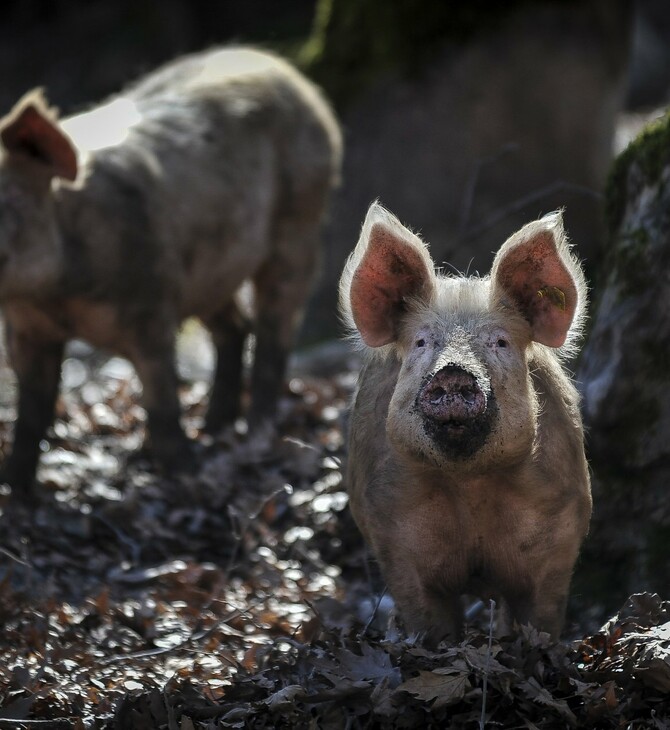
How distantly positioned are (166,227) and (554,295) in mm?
4142

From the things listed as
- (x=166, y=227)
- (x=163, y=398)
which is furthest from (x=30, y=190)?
(x=163, y=398)

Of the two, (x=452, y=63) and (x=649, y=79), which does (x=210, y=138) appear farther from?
(x=649, y=79)

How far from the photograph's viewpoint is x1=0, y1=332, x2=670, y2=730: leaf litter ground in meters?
4.30

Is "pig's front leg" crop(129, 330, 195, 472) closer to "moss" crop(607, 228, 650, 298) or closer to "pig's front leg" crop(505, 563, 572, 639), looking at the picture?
"moss" crop(607, 228, 650, 298)

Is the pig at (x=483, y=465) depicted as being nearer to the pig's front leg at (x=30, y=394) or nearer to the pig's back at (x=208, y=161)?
the pig's back at (x=208, y=161)

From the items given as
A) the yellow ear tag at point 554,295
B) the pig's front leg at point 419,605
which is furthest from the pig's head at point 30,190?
the yellow ear tag at point 554,295

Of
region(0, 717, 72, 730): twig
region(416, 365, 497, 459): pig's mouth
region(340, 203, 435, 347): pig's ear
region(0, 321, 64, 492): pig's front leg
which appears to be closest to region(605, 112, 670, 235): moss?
region(340, 203, 435, 347): pig's ear

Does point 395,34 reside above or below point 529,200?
above

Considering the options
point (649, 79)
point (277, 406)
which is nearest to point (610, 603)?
point (277, 406)

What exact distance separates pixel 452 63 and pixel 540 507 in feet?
27.3

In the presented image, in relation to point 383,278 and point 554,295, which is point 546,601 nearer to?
point 554,295

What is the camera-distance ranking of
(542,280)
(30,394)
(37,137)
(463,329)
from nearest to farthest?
(463,329) → (542,280) → (37,137) → (30,394)

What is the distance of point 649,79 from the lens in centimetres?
2111

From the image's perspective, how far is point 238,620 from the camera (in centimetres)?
607
